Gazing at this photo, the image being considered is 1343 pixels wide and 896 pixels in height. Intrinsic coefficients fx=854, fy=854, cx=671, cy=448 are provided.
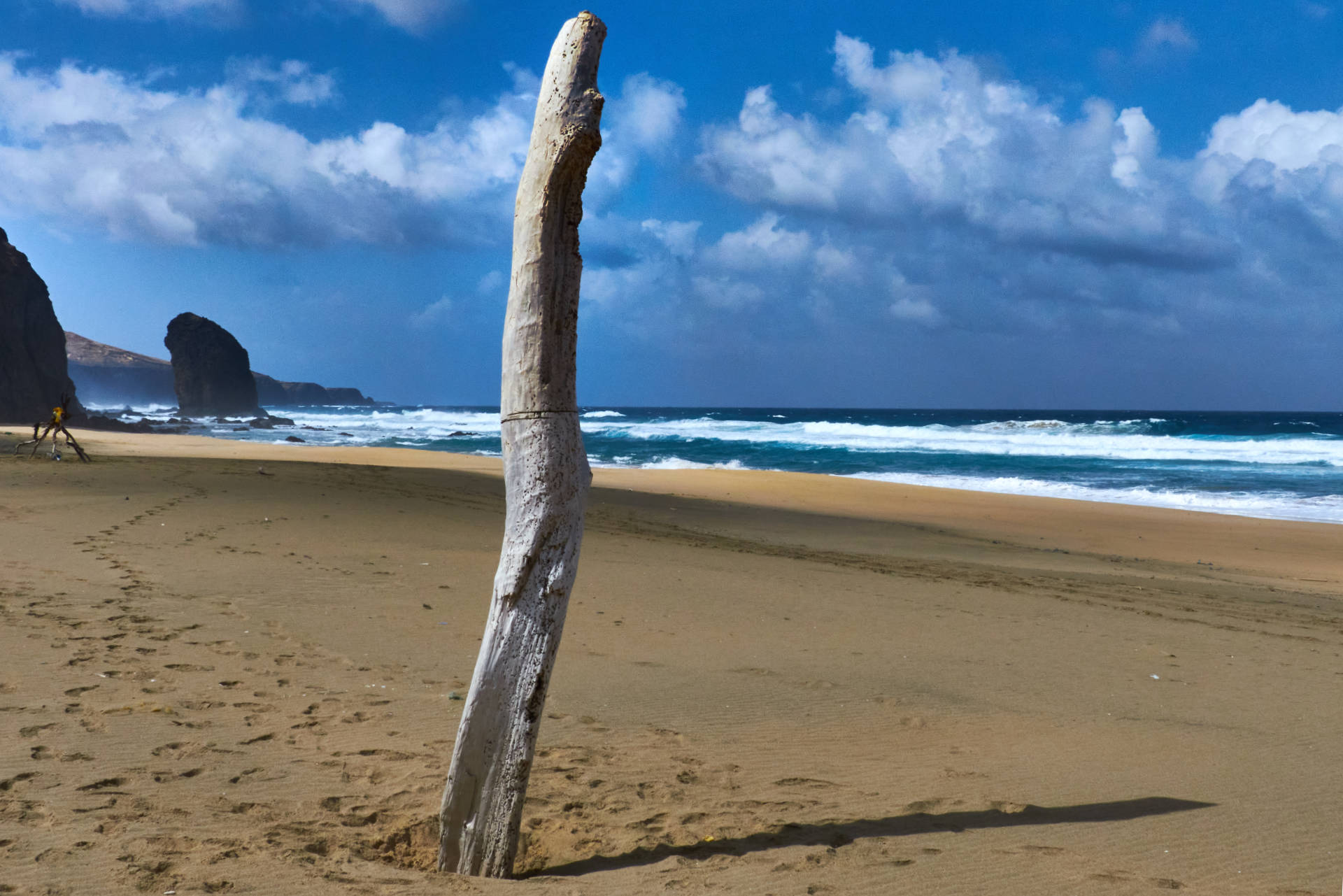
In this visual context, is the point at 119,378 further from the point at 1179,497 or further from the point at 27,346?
the point at 1179,497

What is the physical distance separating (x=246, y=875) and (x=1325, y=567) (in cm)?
1506

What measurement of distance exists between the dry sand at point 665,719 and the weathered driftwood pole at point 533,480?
1.02 feet

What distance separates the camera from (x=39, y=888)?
2.69 m

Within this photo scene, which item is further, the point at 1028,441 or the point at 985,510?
the point at 1028,441

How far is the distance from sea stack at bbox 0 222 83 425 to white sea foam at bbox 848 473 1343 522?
42428 mm

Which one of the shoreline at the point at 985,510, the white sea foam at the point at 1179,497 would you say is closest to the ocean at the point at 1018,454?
the white sea foam at the point at 1179,497

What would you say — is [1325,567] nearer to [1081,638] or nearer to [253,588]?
[1081,638]

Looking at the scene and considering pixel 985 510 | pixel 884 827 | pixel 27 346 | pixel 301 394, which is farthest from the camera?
pixel 301 394

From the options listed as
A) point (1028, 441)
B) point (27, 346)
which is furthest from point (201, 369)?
point (1028, 441)

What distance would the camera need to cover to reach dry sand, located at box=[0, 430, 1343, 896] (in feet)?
10.5

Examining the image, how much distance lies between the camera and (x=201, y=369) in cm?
8075

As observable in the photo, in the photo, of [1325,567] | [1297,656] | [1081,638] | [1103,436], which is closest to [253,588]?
[1081,638]

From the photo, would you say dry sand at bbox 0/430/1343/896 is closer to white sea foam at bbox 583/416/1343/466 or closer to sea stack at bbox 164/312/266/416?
white sea foam at bbox 583/416/1343/466

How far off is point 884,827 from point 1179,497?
75.1 ft
